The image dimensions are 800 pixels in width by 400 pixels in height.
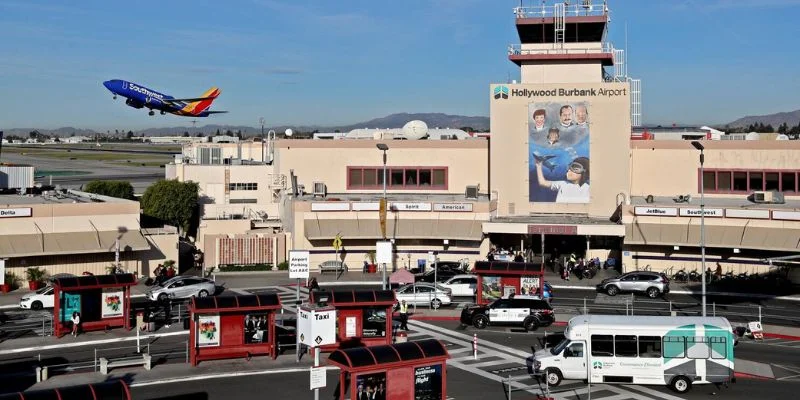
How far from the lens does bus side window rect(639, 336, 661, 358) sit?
27.0 meters

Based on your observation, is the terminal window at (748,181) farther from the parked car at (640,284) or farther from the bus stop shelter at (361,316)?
the bus stop shelter at (361,316)

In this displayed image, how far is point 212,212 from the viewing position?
226 feet

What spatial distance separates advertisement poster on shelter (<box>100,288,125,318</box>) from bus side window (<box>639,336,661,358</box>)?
21.4 meters

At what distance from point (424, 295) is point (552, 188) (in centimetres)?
1878

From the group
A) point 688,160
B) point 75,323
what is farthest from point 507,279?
point 688,160

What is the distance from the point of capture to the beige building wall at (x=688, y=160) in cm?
5609

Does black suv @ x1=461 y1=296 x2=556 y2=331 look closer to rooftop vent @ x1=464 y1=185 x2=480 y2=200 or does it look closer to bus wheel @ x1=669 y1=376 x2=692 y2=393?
bus wheel @ x1=669 y1=376 x2=692 y2=393

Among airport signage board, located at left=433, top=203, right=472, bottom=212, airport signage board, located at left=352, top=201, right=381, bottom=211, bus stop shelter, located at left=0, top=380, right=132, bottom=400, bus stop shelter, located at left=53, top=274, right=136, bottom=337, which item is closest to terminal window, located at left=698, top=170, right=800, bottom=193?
airport signage board, located at left=433, top=203, right=472, bottom=212

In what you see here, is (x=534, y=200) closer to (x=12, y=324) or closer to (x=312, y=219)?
(x=312, y=219)

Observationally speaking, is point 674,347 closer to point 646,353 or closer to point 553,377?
point 646,353

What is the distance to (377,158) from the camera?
62.1 m

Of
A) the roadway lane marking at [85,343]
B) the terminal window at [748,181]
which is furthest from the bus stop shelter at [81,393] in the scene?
the terminal window at [748,181]

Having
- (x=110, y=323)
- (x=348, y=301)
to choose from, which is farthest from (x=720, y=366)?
(x=110, y=323)

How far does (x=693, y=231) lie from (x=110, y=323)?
33.3m
